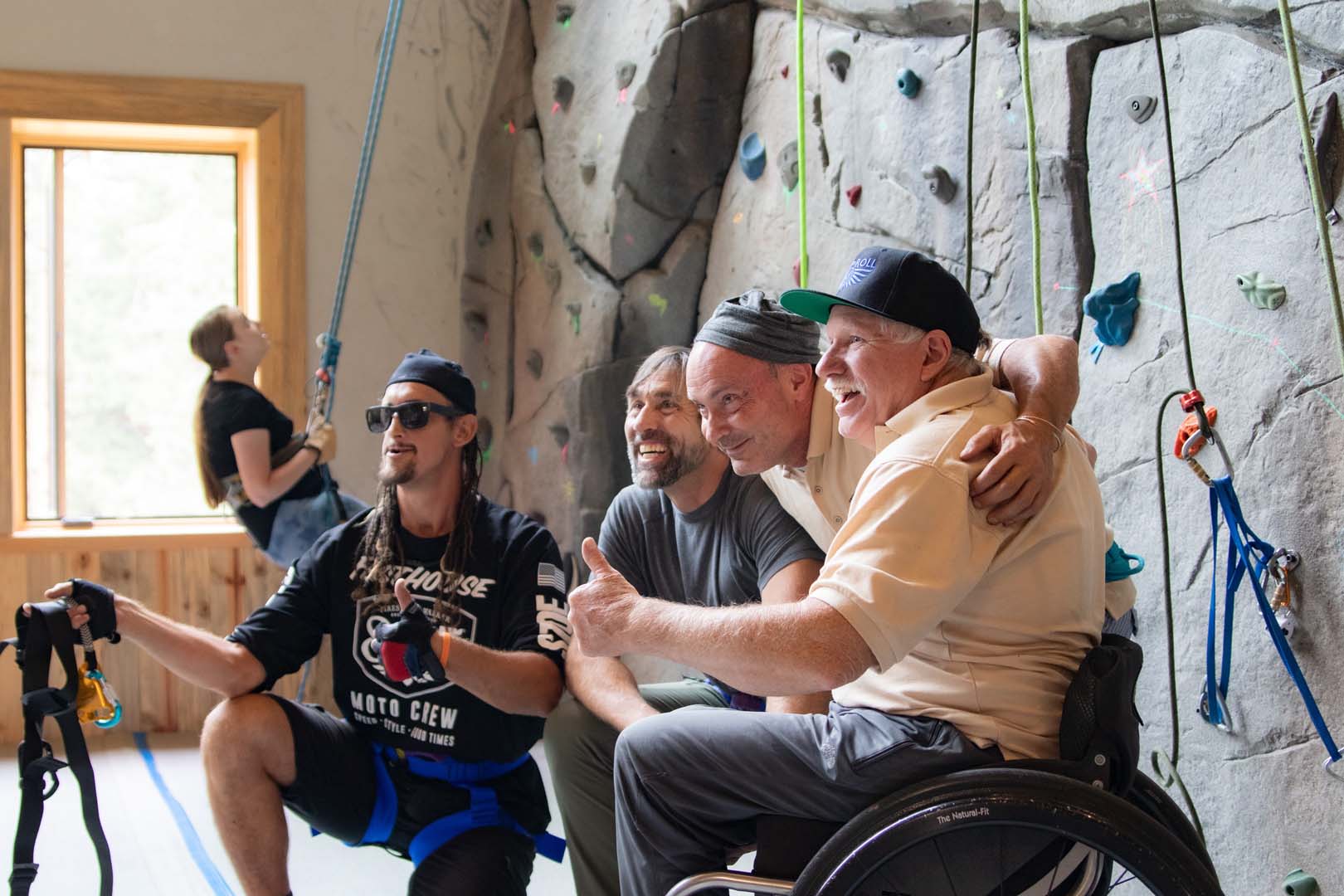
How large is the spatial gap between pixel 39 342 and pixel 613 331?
2.20m

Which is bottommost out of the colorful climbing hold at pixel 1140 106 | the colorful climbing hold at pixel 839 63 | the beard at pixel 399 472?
the beard at pixel 399 472

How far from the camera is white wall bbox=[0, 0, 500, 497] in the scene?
14.5 ft

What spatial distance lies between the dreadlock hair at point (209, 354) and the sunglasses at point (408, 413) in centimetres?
143

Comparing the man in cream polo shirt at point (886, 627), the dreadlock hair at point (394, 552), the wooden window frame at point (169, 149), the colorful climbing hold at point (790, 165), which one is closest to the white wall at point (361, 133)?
the wooden window frame at point (169, 149)

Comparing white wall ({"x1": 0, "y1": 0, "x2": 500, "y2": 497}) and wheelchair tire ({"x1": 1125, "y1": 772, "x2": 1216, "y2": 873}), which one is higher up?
white wall ({"x1": 0, "y1": 0, "x2": 500, "y2": 497})

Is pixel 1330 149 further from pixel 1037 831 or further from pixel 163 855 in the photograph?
pixel 163 855

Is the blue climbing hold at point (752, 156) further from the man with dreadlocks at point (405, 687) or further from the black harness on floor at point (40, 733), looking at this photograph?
the black harness on floor at point (40, 733)

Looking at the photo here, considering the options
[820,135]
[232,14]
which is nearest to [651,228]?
[820,135]

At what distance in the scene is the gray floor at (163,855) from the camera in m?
2.87

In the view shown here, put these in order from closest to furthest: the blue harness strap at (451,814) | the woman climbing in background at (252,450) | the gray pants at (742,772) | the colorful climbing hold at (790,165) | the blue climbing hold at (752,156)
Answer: the gray pants at (742,772)
the blue harness strap at (451,814)
the colorful climbing hold at (790,165)
the blue climbing hold at (752,156)
the woman climbing in background at (252,450)

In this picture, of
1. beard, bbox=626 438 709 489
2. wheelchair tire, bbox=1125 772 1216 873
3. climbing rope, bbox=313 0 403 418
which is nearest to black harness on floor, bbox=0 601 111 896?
beard, bbox=626 438 709 489

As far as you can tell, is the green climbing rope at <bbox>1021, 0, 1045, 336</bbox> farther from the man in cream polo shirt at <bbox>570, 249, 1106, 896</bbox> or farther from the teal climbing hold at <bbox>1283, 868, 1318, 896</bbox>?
the teal climbing hold at <bbox>1283, 868, 1318, 896</bbox>

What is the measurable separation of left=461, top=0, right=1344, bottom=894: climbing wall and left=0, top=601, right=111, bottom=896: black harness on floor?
1.63m

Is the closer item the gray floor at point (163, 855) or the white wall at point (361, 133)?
the gray floor at point (163, 855)
